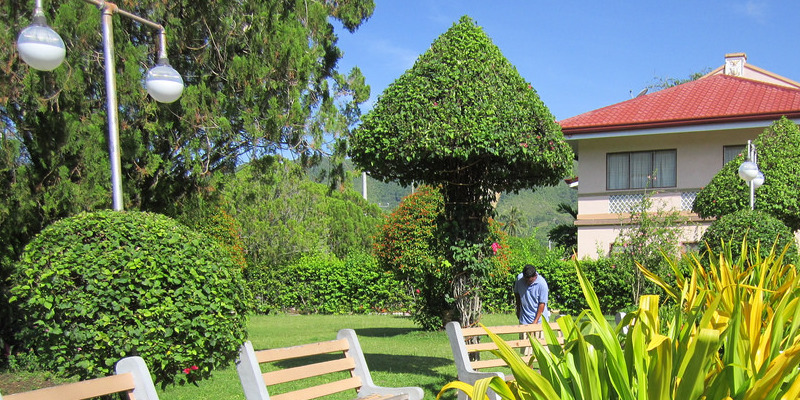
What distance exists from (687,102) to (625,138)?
2660 mm

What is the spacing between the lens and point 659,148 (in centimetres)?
2141

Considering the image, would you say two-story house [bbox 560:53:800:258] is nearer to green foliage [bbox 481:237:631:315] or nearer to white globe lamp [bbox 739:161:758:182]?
green foliage [bbox 481:237:631:315]

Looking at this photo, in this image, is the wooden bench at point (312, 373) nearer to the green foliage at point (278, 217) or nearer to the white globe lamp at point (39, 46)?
the white globe lamp at point (39, 46)

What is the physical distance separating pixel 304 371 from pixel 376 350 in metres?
8.19

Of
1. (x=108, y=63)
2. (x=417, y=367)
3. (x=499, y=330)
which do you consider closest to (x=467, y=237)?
(x=417, y=367)

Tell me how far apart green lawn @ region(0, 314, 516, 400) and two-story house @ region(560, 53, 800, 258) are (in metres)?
5.18

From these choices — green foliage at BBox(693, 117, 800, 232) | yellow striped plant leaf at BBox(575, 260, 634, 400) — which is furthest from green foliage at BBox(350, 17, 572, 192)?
green foliage at BBox(693, 117, 800, 232)

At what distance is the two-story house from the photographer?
20.2m

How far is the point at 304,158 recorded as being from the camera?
1196 cm

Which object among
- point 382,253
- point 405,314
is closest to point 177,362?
point 382,253

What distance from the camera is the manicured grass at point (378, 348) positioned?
856 cm

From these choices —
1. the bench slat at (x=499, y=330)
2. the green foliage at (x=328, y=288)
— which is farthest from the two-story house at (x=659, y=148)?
the bench slat at (x=499, y=330)

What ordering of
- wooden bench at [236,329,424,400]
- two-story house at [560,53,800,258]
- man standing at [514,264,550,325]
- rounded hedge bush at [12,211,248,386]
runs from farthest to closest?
two-story house at [560,53,800,258], man standing at [514,264,550,325], rounded hedge bush at [12,211,248,386], wooden bench at [236,329,424,400]

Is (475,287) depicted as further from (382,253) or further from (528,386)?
(382,253)
